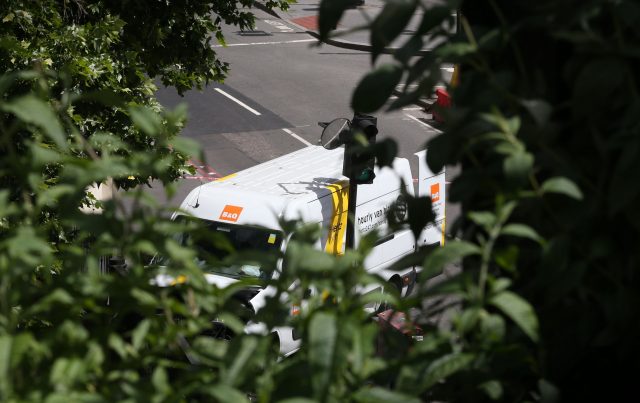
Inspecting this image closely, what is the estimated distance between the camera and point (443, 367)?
53.4 inches

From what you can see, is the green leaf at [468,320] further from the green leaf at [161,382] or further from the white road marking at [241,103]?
the white road marking at [241,103]

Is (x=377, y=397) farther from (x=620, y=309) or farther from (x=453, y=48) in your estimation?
Answer: (x=453, y=48)

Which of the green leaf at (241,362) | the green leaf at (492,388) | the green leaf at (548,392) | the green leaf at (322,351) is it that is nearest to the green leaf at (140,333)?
the green leaf at (241,362)

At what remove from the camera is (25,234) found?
1316 mm

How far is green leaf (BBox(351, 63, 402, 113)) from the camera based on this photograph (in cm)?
157

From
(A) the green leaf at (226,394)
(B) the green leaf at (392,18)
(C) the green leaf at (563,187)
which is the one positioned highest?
(B) the green leaf at (392,18)

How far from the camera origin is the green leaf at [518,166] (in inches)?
54.9

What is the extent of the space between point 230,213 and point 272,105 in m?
12.6

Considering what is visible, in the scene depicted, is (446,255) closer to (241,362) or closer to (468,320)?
(468,320)

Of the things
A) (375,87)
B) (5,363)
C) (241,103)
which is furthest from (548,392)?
(241,103)

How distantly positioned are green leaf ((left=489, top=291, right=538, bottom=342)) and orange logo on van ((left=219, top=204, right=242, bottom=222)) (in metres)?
11.3

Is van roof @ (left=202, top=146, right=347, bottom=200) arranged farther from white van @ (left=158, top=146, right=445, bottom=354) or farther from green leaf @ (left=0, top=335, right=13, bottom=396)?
green leaf @ (left=0, top=335, right=13, bottom=396)

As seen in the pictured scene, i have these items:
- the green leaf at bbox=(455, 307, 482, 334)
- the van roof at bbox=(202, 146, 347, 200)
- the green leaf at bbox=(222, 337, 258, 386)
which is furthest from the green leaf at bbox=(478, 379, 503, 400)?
the van roof at bbox=(202, 146, 347, 200)

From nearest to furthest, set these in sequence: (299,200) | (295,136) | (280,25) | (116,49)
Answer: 1. (116,49)
2. (299,200)
3. (295,136)
4. (280,25)
